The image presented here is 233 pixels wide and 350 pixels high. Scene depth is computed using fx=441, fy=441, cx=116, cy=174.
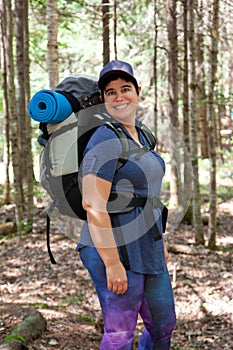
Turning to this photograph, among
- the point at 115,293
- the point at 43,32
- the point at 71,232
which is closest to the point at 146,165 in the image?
the point at 115,293

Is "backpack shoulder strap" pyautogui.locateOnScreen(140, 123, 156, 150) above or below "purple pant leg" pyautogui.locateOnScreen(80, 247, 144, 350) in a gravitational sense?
above

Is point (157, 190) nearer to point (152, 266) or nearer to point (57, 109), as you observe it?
point (152, 266)

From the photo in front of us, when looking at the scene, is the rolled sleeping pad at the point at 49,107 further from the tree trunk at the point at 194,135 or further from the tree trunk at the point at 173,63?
the tree trunk at the point at 173,63

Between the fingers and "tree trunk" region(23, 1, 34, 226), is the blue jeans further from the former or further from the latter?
"tree trunk" region(23, 1, 34, 226)

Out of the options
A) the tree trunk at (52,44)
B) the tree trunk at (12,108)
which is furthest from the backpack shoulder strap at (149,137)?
the tree trunk at (12,108)

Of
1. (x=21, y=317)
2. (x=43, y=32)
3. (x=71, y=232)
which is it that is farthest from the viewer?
(x=43, y=32)

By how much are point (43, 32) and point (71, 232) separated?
431 inches

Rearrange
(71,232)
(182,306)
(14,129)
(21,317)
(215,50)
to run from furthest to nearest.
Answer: (14,129)
(215,50)
(182,306)
(21,317)
(71,232)

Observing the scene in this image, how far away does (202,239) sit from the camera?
9219 millimetres

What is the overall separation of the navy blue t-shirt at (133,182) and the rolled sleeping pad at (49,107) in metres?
0.25

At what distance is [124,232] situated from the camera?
8.63 ft

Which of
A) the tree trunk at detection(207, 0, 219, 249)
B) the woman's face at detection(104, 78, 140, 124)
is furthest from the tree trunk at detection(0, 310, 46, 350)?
the tree trunk at detection(207, 0, 219, 249)

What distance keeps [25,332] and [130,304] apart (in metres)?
2.06

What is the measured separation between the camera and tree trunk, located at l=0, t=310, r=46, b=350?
394cm
